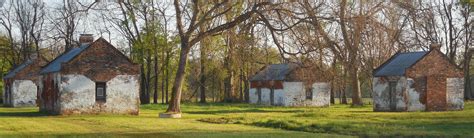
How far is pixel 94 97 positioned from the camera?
1654 inches

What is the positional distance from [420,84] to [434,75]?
4.49 ft

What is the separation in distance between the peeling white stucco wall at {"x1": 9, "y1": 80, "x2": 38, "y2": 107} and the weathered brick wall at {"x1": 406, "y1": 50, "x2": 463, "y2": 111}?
118 feet

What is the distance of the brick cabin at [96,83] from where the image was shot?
1630 inches

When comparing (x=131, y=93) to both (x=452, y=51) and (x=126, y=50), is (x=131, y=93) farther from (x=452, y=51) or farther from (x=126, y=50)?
(x=452, y=51)

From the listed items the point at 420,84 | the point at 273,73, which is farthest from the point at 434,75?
the point at 273,73

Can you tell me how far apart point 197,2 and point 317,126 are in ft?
44.9

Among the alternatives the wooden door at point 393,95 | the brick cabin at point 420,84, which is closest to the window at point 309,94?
the brick cabin at point 420,84

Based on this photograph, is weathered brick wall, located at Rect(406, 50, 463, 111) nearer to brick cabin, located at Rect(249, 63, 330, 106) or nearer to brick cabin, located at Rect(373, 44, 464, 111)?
brick cabin, located at Rect(373, 44, 464, 111)

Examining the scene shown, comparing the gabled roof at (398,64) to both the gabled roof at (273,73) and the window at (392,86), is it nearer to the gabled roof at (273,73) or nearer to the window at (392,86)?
the window at (392,86)

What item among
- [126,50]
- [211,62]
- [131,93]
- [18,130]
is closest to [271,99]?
[211,62]

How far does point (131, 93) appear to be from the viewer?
42875 mm

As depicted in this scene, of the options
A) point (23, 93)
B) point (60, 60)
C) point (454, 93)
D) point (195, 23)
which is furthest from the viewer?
point (23, 93)

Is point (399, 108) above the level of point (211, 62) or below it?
below

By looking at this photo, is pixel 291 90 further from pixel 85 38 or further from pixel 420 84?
pixel 85 38
